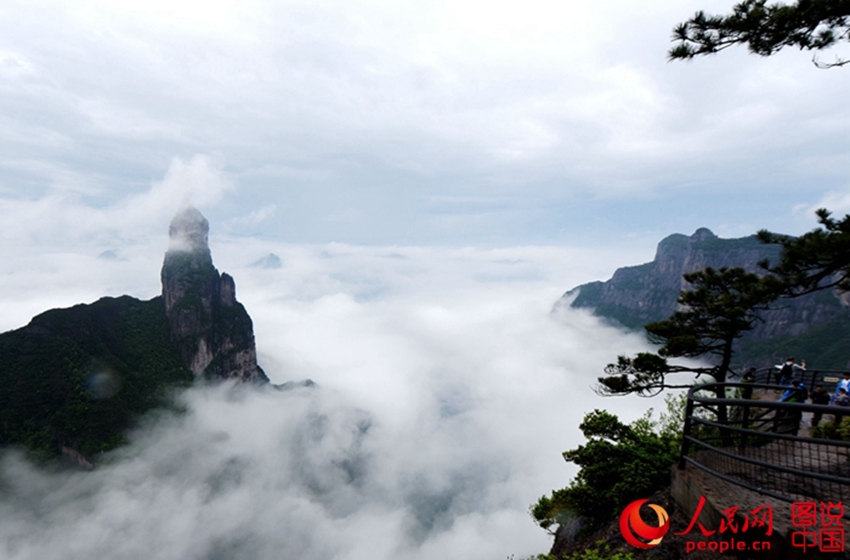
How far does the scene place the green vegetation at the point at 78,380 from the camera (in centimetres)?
7862

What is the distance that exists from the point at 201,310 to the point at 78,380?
33.3m

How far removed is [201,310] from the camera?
372ft

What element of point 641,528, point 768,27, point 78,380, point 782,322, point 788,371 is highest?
point 768,27

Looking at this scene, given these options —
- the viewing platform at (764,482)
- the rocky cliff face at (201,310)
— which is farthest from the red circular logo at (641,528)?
the rocky cliff face at (201,310)

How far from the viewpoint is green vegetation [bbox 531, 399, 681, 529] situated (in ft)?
37.1

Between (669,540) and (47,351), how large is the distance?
112 m

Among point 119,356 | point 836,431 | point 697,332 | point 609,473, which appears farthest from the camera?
point 119,356

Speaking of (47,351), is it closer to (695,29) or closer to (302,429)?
(302,429)

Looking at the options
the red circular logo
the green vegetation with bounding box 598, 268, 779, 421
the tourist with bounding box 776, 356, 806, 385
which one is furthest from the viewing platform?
the green vegetation with bounding box 598, 268, 779, 421

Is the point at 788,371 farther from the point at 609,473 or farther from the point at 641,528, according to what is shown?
the point at 641,528

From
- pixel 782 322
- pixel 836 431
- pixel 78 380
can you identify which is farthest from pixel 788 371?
pixel 782 322

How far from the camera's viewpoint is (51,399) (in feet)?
265

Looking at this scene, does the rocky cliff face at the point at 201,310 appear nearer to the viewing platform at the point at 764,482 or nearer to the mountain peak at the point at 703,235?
the viewing platform at the point at 764,482

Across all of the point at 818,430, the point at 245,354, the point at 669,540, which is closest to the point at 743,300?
the point at 818,430
